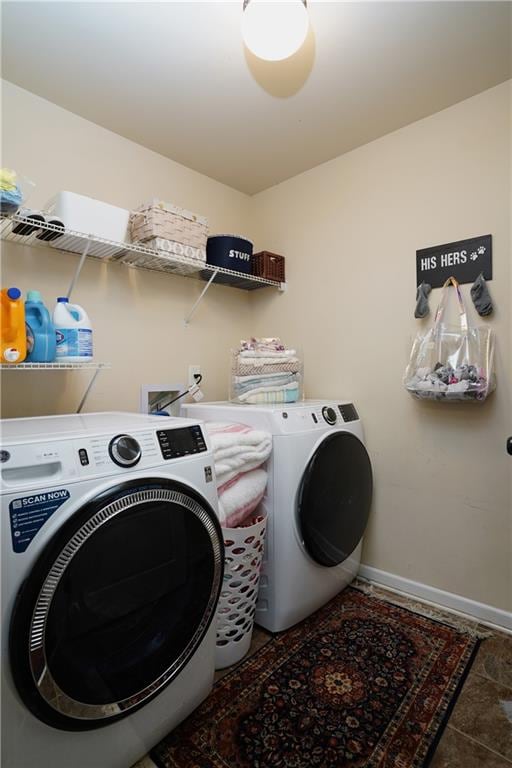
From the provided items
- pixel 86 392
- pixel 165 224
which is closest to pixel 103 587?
pixel 86 392

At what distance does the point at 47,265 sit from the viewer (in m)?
1.71

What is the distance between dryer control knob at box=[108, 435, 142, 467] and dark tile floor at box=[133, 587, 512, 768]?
0.87m

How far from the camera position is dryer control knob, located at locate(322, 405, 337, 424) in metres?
1.82

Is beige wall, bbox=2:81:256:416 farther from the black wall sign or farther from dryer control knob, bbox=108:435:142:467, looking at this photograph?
the black wall sign

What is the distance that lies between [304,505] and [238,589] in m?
0.40

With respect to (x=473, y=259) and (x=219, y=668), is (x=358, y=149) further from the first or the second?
(x=219, y=668)

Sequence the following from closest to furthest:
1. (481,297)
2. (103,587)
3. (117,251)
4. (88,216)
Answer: (103,587)
(88,216)
(481,297)
(117,251)

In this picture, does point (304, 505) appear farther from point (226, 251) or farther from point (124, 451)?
point (226, 251)

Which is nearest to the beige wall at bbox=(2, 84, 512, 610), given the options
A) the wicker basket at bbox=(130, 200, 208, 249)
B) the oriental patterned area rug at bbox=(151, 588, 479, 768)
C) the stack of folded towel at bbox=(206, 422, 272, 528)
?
the wicker basket at bbox=(130, 200, 208, 249)

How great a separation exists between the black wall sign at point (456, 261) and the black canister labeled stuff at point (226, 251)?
0.92 metres

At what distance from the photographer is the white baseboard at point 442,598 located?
169cm

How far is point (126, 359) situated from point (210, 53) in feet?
4.34

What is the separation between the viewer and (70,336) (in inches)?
58.8

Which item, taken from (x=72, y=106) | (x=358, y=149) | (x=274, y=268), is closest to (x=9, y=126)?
(x=72, y=106)
